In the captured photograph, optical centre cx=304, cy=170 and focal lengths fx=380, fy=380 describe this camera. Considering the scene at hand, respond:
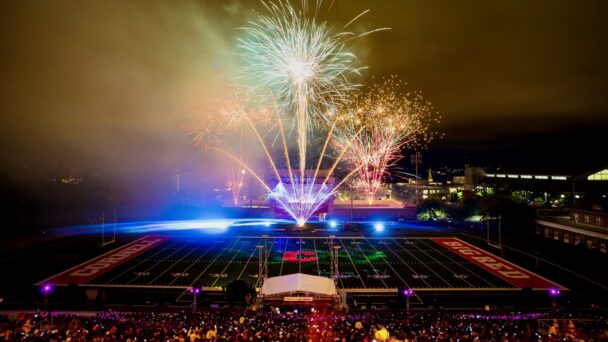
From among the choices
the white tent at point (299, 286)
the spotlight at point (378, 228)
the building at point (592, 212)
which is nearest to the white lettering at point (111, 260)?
the white tent at point (299, 286)

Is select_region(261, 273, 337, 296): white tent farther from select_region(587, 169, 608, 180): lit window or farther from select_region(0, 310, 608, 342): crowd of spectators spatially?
select_region(587, 169, 608, 180): lit window

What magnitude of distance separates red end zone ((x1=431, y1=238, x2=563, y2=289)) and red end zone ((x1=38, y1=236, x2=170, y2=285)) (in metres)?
23.5

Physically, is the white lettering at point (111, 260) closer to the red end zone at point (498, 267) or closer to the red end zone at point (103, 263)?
the red end zone at point (103, 263)

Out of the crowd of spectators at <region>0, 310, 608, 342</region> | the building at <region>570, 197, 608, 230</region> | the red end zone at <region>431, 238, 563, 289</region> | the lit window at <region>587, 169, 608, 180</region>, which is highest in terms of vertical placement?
the lit window at <region>587, 169, 608, 180</region>

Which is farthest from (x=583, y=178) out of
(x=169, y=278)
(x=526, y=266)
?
(x=169, y=278)

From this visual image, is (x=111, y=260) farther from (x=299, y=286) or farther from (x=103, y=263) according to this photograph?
(x=299, y=286)

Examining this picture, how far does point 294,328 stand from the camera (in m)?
11.0

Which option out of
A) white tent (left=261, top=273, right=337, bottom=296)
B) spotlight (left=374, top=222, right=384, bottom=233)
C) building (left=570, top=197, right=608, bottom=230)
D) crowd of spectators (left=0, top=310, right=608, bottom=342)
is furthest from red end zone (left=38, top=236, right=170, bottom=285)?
building (left=570, top=197, right=608, bottom=230)

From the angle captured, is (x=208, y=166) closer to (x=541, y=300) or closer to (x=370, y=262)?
(x=370, y=262)

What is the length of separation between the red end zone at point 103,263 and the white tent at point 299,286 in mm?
11314

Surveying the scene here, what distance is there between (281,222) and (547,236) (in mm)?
25279

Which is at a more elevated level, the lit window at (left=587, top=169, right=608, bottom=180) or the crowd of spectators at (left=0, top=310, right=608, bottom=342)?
the lit window at (left=587, top=169, right=608, bottom=180)

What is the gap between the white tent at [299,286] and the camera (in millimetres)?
15602

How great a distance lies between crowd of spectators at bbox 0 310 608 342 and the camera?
9992mm
